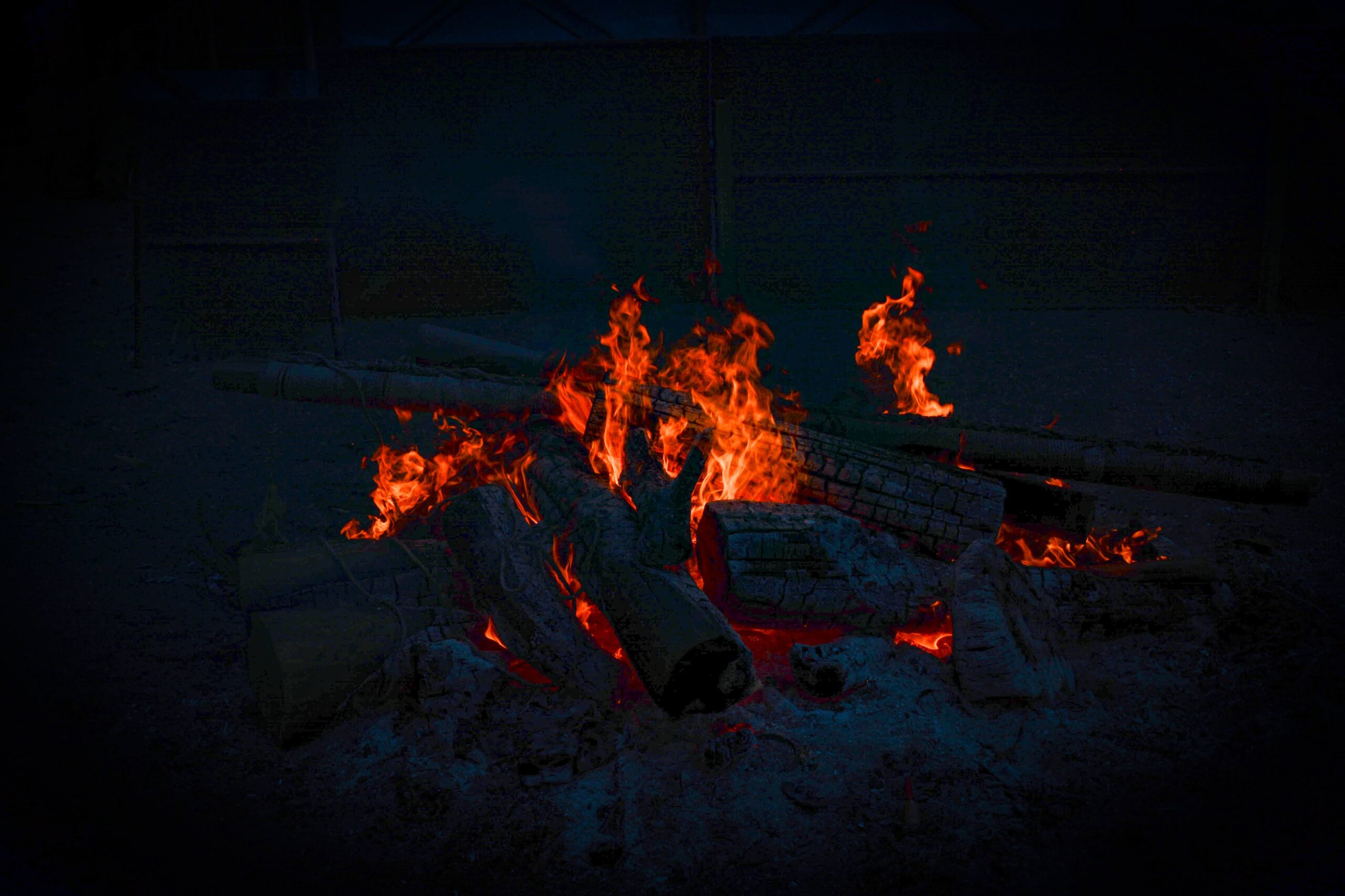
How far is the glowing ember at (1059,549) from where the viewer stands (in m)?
4.21

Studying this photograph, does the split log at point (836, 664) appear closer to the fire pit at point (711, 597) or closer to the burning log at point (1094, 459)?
the fire pit at point (711, 597)

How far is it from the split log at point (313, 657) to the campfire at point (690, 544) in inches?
0.4

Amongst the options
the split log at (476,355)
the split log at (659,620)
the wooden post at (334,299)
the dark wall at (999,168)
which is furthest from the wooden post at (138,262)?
the dark wall at (999,168)

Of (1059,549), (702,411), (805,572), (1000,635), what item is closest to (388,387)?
(702,411)

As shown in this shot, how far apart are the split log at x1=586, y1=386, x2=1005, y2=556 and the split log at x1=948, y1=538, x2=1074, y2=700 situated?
474 mm

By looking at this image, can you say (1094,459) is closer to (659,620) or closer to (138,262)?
(659,620)

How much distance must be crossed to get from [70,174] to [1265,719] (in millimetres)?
13995

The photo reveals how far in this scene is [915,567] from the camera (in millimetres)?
3604

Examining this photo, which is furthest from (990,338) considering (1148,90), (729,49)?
(729,49)

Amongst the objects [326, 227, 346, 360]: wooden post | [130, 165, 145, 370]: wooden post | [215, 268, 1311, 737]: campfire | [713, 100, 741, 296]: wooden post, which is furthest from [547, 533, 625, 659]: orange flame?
[713, 100, 741, 296]: wooden post

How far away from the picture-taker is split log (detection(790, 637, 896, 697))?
3.12m

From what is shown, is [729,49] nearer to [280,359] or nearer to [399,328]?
[399,328]

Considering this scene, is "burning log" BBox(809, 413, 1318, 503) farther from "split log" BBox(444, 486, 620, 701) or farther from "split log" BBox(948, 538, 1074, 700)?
"split log" BBox(444, 486, 620, 701)

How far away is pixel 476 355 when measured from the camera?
539cm
